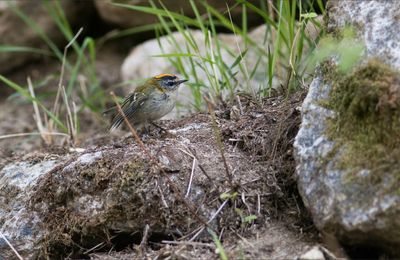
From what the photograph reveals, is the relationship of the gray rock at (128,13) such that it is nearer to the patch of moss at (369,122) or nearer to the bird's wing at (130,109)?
the bird's wing at (130,109)

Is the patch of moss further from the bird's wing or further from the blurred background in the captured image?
the blurred background

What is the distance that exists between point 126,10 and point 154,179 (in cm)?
518

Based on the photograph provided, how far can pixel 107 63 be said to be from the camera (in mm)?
9922

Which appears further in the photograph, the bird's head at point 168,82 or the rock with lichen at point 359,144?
the bird's head at point 168,82

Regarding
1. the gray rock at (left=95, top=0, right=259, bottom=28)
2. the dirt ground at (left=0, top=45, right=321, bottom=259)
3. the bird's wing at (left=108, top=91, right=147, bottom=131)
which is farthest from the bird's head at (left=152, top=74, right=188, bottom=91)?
the gray rock at (left=95, top=0, right=259, bottom=28)

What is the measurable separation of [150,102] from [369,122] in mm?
2829

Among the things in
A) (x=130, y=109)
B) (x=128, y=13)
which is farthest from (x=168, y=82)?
(x=128, y=13)

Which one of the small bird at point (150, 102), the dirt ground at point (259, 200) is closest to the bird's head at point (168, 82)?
the small bird at point (150, 102)

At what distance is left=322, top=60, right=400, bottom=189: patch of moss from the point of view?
3369mm

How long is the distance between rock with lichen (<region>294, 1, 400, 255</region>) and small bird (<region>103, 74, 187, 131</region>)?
7.40 feet

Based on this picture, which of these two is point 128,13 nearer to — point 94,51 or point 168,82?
point 94,51

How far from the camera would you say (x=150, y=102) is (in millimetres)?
5996

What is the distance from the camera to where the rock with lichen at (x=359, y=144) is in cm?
328

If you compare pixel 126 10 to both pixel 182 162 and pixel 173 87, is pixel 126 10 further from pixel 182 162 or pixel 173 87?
pixel 182 162
